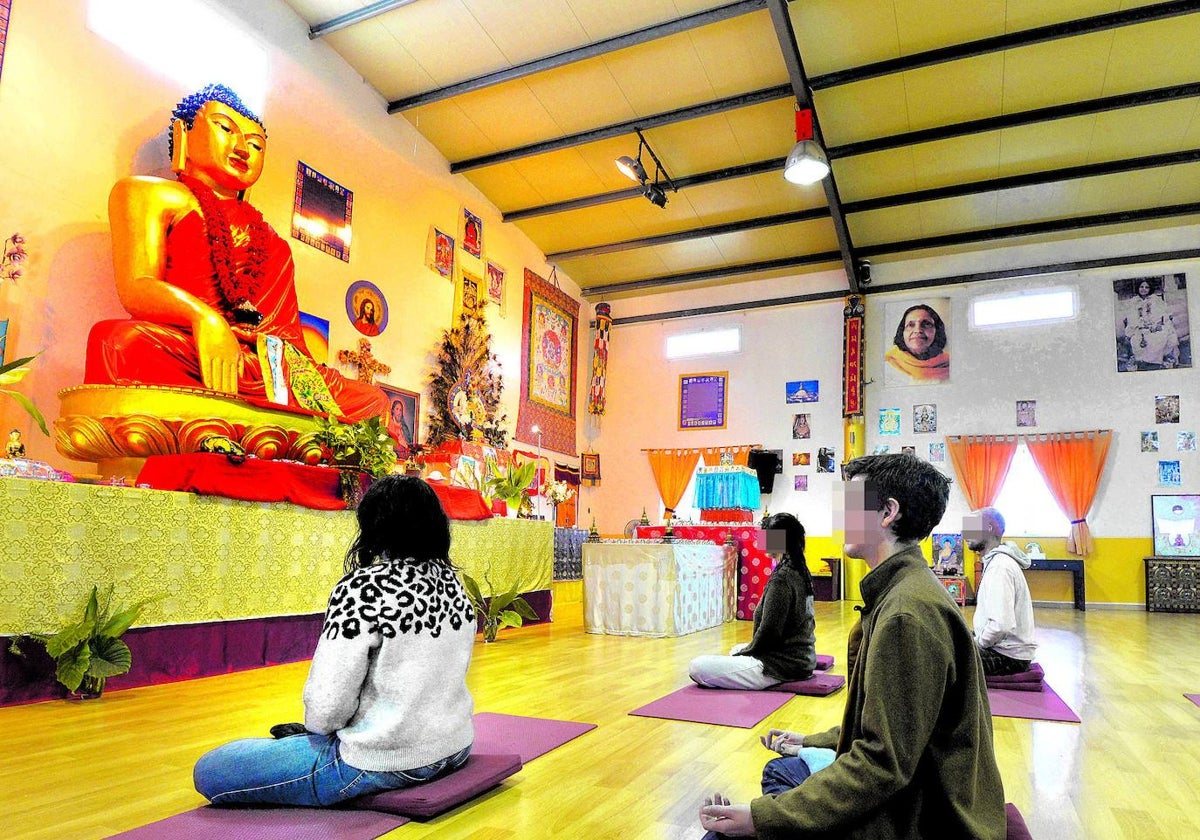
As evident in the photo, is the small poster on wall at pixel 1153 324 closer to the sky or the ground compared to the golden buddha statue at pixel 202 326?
closer to the sky

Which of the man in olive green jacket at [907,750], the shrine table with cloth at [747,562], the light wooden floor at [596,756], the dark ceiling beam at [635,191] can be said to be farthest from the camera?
the dark ceiling beam at [635,191]

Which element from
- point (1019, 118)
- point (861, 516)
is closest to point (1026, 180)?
point (1019, 118)

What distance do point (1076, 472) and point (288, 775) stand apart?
11.1 m

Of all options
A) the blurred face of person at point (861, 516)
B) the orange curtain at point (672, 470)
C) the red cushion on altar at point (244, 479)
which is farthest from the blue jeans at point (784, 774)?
the orange curtain at point (672, 470)

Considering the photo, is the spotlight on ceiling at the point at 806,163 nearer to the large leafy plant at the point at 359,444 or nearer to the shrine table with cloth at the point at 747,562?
the shrine table with cloth at the point at 747,562

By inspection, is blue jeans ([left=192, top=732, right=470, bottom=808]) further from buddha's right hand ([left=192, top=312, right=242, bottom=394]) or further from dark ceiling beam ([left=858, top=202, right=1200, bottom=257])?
dark ceiling beam ([left=858, top=202, right=1200, bottom=257])

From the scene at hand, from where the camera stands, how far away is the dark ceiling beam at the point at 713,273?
11578 millimetres

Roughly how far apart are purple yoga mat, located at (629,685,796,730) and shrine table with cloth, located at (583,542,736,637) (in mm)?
2173

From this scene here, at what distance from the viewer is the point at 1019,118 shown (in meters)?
8.41

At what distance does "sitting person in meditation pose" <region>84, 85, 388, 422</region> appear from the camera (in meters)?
5.22

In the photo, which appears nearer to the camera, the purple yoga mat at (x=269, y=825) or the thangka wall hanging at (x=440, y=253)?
the purple yoga mat at (x=269, y=825)

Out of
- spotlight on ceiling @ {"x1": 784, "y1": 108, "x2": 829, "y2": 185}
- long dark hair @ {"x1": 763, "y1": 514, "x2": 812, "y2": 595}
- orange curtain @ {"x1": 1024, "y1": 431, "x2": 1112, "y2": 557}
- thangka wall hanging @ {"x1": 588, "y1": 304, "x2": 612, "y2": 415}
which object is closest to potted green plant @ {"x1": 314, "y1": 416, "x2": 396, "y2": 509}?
long dark hair @ {"x1": 763, "y1": 514, "x2": 812, "y2": 595}

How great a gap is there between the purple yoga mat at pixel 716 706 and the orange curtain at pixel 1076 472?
8.49m

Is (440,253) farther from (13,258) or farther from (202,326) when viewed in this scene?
(13,258)
